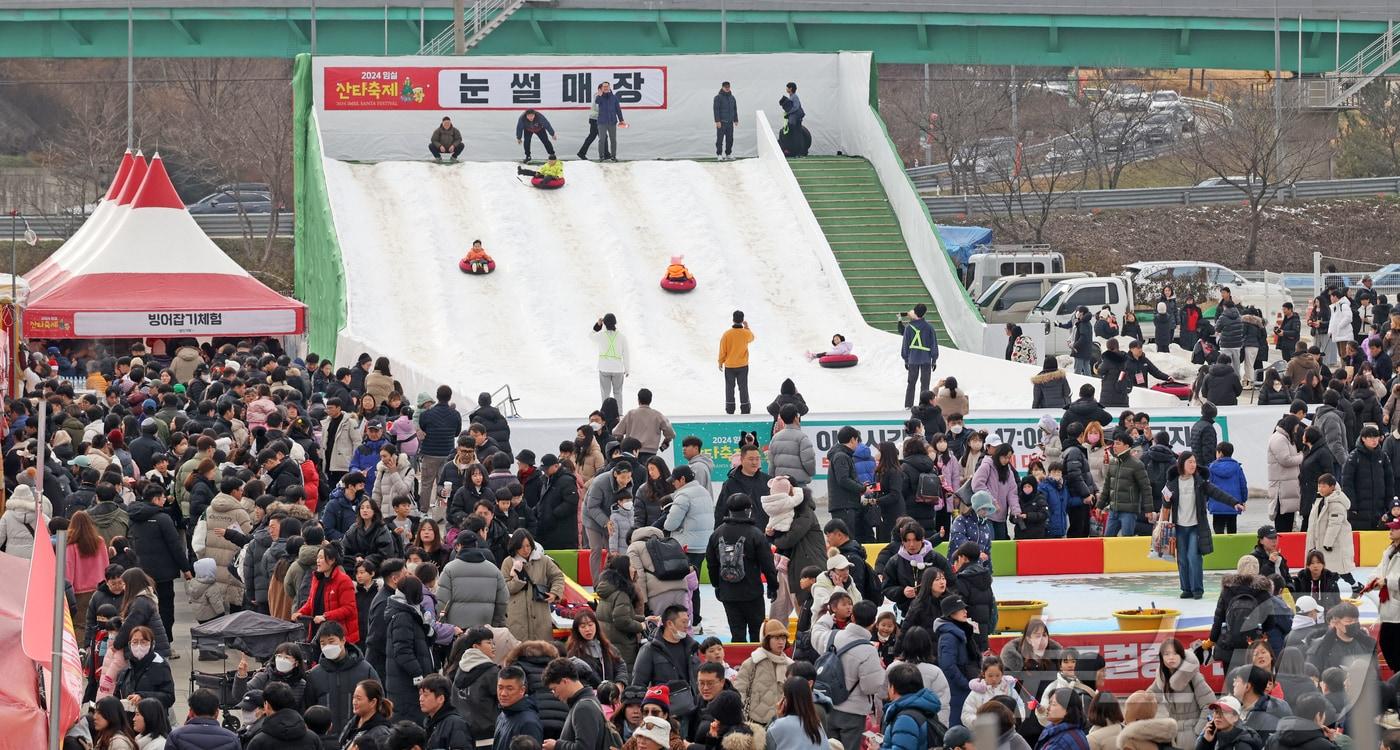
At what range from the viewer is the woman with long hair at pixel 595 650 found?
1173 centimetres

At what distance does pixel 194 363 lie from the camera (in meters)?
25.4

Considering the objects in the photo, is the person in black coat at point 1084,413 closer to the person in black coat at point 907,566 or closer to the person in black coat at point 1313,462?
the person in black coat at point 1313,462

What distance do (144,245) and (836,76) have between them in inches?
528

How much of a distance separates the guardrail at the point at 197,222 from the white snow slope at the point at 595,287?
81.4ft

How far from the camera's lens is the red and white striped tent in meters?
29.2

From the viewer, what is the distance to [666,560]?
13.5 meters

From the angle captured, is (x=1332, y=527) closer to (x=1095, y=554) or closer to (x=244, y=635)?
(x=1095, y=554)

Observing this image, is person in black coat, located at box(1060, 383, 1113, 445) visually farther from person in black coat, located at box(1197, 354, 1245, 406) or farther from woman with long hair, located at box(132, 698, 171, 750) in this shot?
woman with long hair, located at box(132, 698, 171, 750)

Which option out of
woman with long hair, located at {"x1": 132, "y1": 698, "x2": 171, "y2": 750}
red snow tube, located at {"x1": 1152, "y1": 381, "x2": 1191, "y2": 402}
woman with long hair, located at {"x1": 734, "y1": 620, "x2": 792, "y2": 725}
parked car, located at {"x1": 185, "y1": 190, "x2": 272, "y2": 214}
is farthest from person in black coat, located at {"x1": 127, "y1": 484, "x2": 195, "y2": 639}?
parked car, located at {"x1": 185, "y1": 190, "x2": 272, "y2": 214}

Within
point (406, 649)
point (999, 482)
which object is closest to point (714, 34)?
point (999, 482)

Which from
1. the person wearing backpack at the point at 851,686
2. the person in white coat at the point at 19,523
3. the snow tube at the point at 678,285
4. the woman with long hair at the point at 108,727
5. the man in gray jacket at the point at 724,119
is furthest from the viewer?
the man in gray jacket at the point at 724,119

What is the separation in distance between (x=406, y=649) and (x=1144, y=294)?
3430 cm

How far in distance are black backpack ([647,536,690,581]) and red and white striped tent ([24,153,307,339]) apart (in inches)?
679

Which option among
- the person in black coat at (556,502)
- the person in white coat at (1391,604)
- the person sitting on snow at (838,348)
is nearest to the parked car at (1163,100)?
the person sitting on snow at (838,348)
